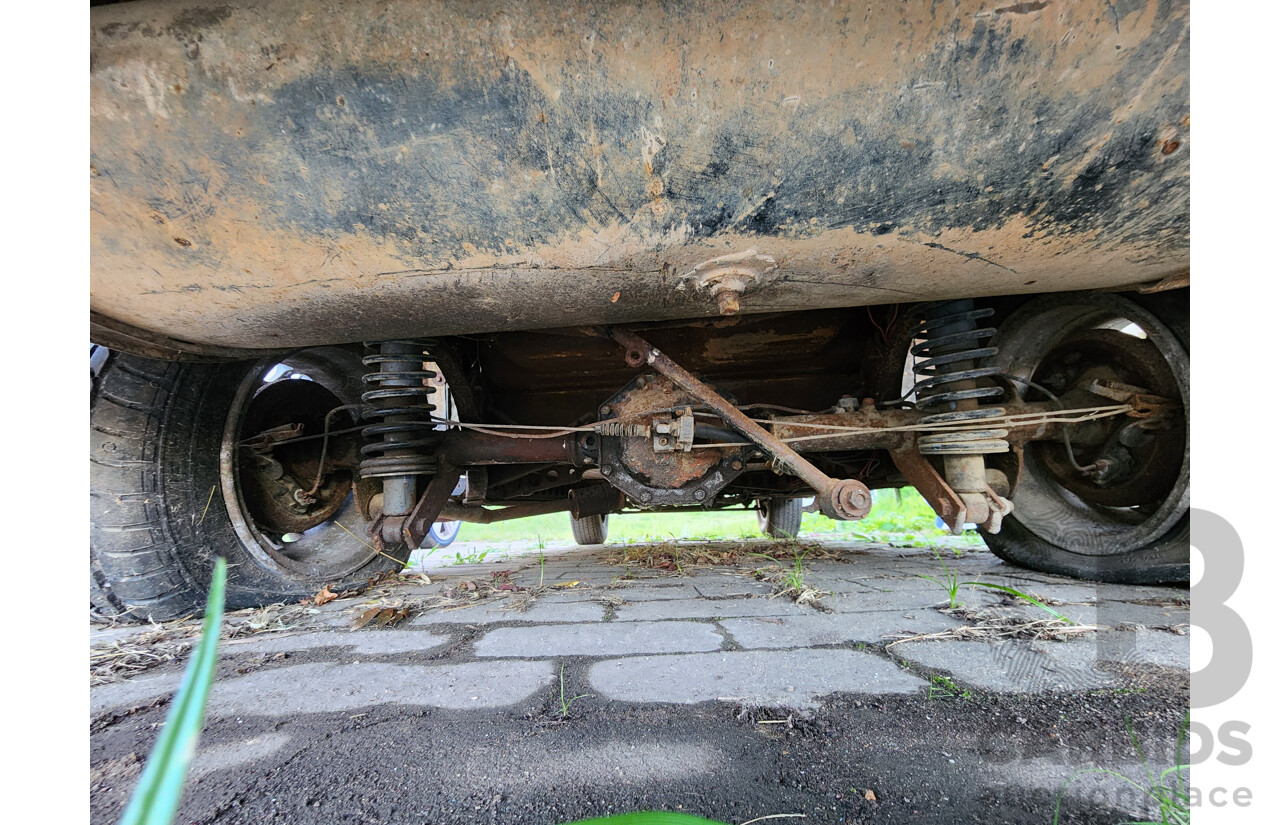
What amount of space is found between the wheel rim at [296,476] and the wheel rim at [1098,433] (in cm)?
246

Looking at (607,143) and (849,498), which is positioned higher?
(607,143)

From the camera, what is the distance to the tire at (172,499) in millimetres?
1649

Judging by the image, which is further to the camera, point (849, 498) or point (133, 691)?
point (849, 498)

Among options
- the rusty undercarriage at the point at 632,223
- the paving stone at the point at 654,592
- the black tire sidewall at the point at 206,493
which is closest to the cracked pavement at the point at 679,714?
the paving stone at the point at 654,592

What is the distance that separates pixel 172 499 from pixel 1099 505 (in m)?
3.24

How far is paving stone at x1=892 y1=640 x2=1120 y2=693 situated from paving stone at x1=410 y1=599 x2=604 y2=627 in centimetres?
83

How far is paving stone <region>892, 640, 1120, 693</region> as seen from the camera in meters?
0.99

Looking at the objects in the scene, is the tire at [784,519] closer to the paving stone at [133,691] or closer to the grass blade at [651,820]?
the paving stone at [133,691]

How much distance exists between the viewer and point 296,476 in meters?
2.20

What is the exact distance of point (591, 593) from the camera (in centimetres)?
186

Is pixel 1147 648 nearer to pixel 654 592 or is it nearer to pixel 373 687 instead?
pixel 654 592

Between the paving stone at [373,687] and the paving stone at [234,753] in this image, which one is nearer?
the paving stone at [234,753]

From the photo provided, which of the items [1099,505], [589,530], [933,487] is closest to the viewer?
[933,487]

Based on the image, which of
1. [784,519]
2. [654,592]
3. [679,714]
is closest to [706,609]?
[654,592]
